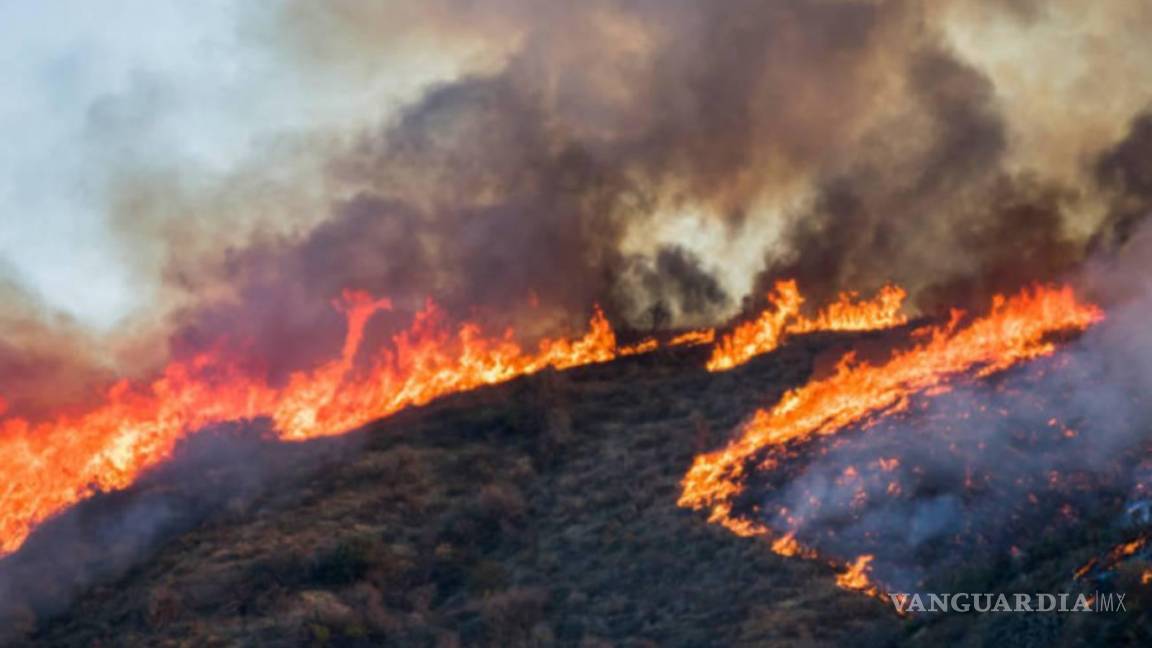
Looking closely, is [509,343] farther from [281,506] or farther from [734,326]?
[281,506]

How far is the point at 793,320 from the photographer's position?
4775cm

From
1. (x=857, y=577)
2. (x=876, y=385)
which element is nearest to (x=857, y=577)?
(x=857, y=577)

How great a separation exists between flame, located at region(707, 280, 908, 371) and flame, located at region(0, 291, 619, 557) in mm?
5090

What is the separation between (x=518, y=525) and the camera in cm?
3506

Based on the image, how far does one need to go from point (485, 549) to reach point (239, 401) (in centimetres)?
1265

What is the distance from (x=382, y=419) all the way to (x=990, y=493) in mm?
22060

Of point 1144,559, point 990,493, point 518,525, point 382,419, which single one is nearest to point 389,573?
point 518,525

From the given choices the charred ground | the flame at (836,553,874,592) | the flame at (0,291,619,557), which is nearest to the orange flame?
the flame at (836,553,874,592)

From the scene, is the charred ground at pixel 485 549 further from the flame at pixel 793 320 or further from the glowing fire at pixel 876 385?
the flame at pixel 793 320

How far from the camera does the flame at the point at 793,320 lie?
4609cm

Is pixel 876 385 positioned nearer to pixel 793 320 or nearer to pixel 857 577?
pixel 857 577

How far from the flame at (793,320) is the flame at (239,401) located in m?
5.09

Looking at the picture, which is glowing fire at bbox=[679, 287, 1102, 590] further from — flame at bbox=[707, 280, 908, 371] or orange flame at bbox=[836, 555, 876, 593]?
flame at bbox=[707, 280, 908, 371]

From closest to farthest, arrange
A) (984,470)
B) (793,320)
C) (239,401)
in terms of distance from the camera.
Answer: (984,470) → (239,401) → (793,320)
